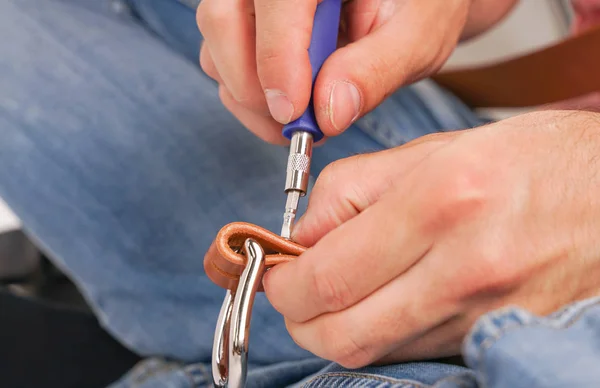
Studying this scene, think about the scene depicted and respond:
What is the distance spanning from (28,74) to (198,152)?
250mm

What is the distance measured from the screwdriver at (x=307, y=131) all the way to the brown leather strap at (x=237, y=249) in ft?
0.15

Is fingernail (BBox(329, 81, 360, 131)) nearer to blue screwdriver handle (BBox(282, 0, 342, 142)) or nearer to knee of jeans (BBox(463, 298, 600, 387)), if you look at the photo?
blue screwdriver handle (BBox(282, 0, 342, 142))

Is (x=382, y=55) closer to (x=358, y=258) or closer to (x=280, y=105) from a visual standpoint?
(x=280, y=105)

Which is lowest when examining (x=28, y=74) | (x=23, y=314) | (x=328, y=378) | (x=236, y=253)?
(x=23, y=314)

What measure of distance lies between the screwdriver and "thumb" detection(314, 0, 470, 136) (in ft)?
0.03

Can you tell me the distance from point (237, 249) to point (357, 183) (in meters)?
0.12

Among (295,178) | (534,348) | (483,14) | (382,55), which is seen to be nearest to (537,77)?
(483,14)

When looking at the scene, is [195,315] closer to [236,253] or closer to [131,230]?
[131,230]

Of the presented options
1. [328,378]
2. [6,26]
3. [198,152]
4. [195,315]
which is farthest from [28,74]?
[328,378]

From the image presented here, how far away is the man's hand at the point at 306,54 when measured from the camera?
0.48 metres

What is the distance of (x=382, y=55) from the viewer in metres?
0.52

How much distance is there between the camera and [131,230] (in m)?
0.67

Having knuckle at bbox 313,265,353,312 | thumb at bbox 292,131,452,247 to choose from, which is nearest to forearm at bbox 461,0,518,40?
thumb at bbox 292,131,452,247

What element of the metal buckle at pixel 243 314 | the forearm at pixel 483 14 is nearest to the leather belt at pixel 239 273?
the metal buckle at pixel 243 314
